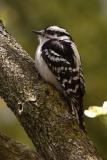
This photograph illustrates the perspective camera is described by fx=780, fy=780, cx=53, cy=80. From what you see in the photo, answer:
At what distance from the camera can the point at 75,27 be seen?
14.3 metres

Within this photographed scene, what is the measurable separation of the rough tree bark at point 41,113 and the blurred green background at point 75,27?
5.18 metres

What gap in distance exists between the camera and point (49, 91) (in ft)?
23.3

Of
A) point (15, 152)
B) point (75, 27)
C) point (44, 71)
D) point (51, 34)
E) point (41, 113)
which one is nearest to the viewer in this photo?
point (41, 113)

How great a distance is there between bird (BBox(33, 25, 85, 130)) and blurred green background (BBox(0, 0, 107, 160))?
4.45m

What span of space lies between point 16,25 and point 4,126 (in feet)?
7.83

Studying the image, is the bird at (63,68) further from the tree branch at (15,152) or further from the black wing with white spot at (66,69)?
the tree branch at (15,152)

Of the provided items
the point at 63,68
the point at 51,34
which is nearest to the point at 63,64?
the point at 63,68

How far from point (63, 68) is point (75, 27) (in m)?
6.54

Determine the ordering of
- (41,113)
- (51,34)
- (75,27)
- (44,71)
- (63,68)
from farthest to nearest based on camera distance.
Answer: (75,27), (51,34), (63,68), (44,71), (41,113)

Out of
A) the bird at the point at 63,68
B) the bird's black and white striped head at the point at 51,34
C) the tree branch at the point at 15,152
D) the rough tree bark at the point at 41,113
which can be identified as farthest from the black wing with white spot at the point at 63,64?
the tree branch at the point at 15,152

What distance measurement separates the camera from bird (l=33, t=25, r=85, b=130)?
24.6 feet

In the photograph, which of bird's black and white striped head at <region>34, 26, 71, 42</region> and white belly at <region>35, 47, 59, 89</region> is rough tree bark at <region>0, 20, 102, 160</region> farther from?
bird's black and white striped head at <region>34, 26, 71, 42</region>

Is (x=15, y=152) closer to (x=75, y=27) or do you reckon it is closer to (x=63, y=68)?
(x=63, y=68)

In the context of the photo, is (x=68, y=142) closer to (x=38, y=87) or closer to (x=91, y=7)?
(x=38, y=87)
